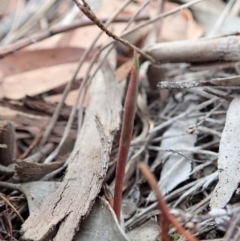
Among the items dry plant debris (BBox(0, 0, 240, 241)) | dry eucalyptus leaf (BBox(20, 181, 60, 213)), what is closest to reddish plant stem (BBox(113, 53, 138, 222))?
dry plant debris (BBox(0, 0, 240, 241))

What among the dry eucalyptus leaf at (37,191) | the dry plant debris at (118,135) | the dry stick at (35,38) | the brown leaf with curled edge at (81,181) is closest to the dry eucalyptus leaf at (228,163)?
the dry plant debris at (118,135)

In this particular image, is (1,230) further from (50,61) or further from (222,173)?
(50,61)

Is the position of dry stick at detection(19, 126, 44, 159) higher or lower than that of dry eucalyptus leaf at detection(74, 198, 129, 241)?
higher

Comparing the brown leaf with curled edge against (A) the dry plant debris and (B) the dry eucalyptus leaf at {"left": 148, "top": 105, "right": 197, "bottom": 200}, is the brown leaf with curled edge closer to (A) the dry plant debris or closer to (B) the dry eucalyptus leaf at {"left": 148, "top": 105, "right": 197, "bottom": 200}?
(A) the dry plant debris

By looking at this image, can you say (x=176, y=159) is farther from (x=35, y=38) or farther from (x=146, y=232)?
(x=35, y=38)

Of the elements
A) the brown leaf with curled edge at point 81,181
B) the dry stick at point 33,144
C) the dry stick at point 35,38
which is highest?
the dry stick at point 35,38

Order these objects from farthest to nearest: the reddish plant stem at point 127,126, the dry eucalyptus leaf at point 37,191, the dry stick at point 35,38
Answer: the dry stick at point 35,38 < the dry eucalyptus leaf at point 37,191 < the reddish plant stem at point 127,126

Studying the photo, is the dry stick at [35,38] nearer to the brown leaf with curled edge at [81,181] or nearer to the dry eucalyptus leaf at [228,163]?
the brown leaf with curled edge at [81,181]

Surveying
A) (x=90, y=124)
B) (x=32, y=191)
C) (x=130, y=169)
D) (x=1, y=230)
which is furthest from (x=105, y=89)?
(x=1, y=230)
